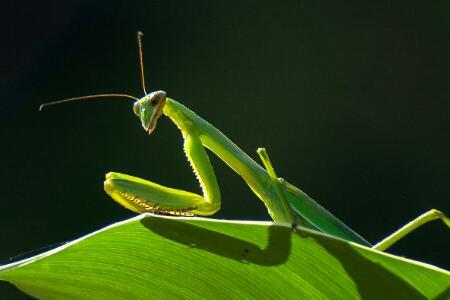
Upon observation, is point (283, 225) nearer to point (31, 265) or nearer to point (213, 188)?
point (31, 265)

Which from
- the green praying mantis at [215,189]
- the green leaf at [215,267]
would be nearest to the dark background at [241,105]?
the green praying mantis at [215,189]

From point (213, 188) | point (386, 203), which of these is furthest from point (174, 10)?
point (213, 188)

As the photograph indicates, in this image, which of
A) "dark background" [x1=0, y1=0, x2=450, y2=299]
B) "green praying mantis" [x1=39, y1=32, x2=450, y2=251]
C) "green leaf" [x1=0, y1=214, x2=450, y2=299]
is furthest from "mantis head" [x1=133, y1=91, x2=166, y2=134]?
"dark background" [x1=0, y1=0, x2=450, y2=299]

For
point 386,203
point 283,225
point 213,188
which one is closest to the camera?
point 283,225

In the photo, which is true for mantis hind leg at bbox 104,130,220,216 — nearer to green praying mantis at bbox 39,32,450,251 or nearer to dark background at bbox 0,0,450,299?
green praying mantis at bbox 39,32,450,251

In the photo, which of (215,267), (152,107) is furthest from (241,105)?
(215,267)

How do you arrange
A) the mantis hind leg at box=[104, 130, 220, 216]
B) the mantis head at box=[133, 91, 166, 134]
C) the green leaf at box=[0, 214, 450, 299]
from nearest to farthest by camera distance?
the green leaf at box=[0, 214, 450, 299] < the mantis hind leg at box=[104, 130, 220, 216] < the mantis head at box=[133, 91, 166, 134]
